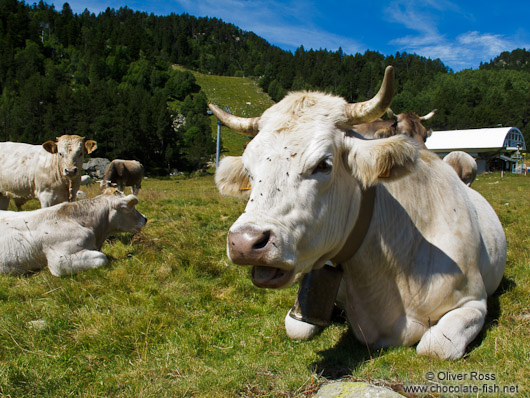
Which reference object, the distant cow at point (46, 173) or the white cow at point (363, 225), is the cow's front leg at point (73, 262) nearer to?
the white cow at point (363, 225)

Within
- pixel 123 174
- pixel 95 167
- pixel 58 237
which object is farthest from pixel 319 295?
pixel 95 167

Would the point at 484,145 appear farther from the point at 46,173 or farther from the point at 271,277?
the point at 271,277

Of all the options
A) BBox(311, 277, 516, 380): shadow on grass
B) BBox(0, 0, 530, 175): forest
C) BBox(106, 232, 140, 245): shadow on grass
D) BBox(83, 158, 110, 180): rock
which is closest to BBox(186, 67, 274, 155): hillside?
BBox(0, 0, 530, 175): forest

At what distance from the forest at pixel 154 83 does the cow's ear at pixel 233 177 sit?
56.3 meters

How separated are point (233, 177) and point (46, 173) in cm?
758

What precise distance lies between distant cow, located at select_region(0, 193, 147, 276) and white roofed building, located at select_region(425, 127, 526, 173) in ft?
189

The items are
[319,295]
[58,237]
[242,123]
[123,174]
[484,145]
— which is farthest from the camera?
[484,145]

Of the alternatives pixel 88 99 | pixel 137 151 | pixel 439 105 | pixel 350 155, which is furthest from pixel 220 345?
pixel 439 105

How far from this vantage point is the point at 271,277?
2258 millimetres

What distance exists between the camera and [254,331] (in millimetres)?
3598

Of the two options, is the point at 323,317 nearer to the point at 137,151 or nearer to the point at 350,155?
the point at 350,155

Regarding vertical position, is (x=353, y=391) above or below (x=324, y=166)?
below

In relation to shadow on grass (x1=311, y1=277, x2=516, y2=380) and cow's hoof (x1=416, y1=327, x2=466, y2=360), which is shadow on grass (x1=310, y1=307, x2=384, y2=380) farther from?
cow's hoof (x1=416, y1=327, x2=466, y2=360)

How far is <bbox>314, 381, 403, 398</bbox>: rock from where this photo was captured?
2088 millimetres
